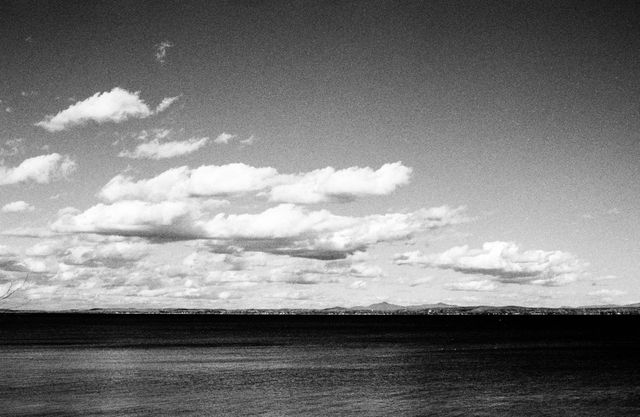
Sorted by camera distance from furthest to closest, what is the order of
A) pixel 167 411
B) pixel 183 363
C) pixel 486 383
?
pixel 183 363, pixel 486 383, pixel 167 411

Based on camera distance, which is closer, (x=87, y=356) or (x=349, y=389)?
(x=349, y=389)

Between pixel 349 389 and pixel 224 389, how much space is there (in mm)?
9974

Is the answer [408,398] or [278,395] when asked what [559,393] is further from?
[278,395]

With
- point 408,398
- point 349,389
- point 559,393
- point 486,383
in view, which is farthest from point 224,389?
point 559,393

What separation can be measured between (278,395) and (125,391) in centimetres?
1213

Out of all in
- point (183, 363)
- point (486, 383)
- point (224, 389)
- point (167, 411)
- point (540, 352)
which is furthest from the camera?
point (540, 352)

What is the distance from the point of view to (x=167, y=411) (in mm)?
39969

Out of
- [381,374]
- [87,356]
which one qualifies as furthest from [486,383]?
[87,356]

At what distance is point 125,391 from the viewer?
4869 cm

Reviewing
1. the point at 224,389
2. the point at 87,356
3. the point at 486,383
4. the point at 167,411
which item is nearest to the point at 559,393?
the point at 486,383

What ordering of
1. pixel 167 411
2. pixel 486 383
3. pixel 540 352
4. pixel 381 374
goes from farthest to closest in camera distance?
pixel 540 352, pixel 381 374, pixel 486 383, pixel 167 411

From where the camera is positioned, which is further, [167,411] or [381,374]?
[381,374]

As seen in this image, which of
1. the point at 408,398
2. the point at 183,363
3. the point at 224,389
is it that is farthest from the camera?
the point at 183,363

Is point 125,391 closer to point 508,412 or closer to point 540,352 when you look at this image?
point 508,412
